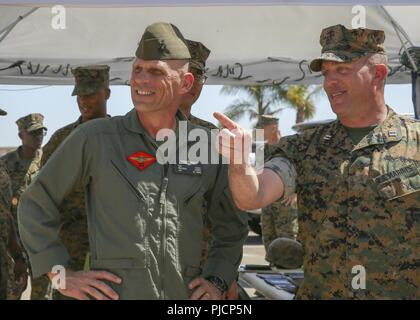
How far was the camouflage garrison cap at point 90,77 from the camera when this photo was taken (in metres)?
5.01

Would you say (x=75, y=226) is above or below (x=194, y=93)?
below

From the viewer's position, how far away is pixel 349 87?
314cm

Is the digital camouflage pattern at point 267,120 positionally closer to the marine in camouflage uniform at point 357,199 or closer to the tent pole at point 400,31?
the tent pole at point 400,31

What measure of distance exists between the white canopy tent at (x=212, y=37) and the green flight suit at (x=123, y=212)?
6.89 ft

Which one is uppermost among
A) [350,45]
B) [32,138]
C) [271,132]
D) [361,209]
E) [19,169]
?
[350,45]

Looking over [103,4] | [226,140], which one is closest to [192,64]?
[103,4]

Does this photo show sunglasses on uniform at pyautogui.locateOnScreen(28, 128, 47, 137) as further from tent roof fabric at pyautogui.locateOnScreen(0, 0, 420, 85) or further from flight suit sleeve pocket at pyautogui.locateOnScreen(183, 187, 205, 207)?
flight suit sleeve pocket at pyautogui.locateOnScreen(183, 187, 205, 207)

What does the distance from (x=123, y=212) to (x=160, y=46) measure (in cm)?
70

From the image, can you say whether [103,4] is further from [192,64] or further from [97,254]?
[192,64]

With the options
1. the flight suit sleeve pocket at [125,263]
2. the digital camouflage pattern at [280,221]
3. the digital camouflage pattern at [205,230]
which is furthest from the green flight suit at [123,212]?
the digital camouflage pattern at [280,221]

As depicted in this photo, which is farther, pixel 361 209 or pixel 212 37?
pixel 212 37

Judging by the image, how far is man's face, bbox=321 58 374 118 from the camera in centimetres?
314

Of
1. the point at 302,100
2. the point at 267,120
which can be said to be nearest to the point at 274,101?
the point at 302,100

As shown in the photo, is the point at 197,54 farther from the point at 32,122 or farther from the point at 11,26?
the point at 32,122
